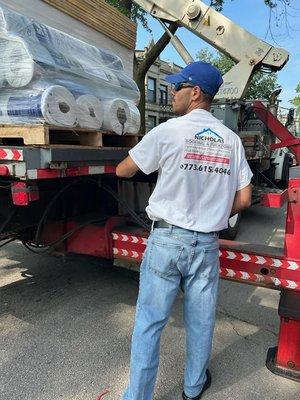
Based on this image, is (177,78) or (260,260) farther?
(260,260)

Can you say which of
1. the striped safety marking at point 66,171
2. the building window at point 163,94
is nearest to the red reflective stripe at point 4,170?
the striped safety marking at point 66,171

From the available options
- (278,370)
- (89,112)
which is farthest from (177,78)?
(278,370)

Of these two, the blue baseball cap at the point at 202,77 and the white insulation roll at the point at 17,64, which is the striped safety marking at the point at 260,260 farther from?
the white insulation roll at the point at 17,64

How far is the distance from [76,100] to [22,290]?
7.46ft

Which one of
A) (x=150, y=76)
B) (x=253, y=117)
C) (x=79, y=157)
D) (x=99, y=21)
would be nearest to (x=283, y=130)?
(x=253, y=117)

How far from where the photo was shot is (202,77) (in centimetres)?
226

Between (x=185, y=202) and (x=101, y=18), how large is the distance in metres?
2.99

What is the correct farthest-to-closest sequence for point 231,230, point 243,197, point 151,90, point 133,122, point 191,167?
point 151,90, point 231,230, point 133,122, point 243,197, point 191,167

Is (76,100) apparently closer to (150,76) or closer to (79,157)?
(79,157)

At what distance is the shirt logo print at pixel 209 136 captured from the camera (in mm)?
2215

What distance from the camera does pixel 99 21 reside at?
4.30 m

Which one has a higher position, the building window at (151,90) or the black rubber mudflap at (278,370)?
the building window at (151,90)

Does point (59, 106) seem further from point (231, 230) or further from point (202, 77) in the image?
point (231, 230)

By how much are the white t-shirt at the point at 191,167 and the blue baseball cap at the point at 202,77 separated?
0.47ft
